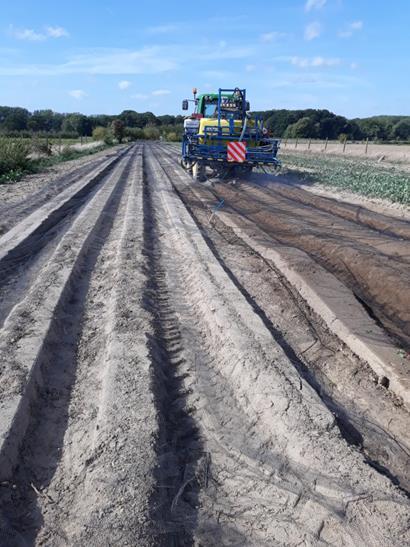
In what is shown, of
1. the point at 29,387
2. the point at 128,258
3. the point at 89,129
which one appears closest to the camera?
the point at 29,387

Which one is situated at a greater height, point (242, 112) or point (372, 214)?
point (242, 112)

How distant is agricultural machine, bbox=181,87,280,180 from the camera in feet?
54.4

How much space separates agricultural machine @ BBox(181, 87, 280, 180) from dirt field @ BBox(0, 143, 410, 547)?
854 cm

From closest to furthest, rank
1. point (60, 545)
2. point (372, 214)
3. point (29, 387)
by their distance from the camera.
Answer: point (60, 545) < point (29, 387) < point (372, 214)

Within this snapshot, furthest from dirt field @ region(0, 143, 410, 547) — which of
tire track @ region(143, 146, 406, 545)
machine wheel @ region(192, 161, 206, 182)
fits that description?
machine wheel @ region(192, 161, 206, 182)

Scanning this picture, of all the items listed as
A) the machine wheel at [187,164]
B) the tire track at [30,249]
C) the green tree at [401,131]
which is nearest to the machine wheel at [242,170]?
the machine wheel at [187,164]

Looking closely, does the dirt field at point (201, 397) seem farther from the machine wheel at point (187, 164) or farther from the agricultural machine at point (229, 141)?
the machine wheel at point (187, 164)

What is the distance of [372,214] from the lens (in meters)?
12.2

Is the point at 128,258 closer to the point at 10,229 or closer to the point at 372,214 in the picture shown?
the point at 10,229

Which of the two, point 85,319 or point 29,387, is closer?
point 29,387

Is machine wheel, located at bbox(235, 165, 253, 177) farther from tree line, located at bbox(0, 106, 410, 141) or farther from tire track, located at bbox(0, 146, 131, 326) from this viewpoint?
tree line, located at bbox(0, 106, 410, 141)

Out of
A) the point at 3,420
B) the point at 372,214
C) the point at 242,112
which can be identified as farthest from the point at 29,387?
the point at 242,112

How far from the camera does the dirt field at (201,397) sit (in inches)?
110

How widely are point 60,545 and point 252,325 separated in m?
3.06
